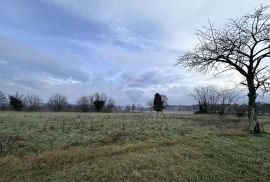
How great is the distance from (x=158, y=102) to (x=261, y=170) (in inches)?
2910

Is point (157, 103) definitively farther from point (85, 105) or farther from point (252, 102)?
point (252, 102)

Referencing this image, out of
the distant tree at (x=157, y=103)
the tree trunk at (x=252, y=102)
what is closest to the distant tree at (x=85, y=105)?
the distant tree at (x=157, y=103)

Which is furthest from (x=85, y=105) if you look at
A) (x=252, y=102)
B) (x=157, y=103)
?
(x=252, y=102)

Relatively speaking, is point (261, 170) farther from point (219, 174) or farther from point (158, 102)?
point (158, 102)

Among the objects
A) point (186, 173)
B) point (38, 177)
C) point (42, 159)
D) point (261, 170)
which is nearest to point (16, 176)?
point (38, 177)

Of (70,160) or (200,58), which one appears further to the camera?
(200,58)

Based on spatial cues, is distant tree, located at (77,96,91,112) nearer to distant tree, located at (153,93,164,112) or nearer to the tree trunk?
distant tree, located at (153,93,164,112)

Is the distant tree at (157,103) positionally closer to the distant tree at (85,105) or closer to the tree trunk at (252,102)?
the distant tree at (85,105)

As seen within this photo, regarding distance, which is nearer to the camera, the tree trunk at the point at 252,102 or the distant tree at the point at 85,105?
the tree trunk at the point at 252,102

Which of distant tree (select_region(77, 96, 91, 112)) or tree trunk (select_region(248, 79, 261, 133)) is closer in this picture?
tree trunk (select_region(248, 79, 261, 133))

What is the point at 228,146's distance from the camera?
37.8 ft

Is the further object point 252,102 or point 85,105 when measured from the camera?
point 85,105

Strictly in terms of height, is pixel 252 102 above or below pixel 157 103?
below

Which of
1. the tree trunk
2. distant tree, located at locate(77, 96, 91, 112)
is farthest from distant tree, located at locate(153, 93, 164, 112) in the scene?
the tree trunk
